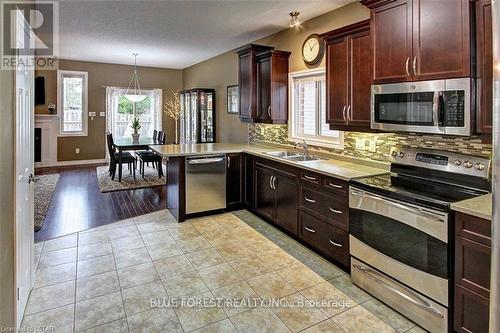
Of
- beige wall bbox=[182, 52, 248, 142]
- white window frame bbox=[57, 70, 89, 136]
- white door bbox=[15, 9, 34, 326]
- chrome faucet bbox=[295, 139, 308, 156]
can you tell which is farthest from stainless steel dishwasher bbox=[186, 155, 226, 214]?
white window frame bbox=[57, 70, 89, 136]

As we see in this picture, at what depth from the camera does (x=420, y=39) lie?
242cm

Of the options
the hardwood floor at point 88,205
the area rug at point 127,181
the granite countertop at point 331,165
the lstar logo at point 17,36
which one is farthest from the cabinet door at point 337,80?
the area rug at point 127,181

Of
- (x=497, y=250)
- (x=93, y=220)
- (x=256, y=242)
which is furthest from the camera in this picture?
(x=93, y=220)

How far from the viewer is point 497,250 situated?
1.13 meters

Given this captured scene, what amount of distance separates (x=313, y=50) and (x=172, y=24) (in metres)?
2.04

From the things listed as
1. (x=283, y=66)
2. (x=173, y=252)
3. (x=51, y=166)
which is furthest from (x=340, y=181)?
(x=51, y=166)

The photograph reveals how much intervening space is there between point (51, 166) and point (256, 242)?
6.79 metres

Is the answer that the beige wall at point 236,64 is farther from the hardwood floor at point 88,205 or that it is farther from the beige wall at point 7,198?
the beige wall at point 7,198

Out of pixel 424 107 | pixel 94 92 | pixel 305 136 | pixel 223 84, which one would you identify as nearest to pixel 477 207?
pixel 424 107

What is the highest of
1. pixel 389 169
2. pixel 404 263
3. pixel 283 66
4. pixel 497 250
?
pixel 283 66

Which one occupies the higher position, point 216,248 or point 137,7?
point 137,7

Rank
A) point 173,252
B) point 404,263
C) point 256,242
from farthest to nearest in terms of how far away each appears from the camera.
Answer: point 256,242
point 173,252
point 404,263

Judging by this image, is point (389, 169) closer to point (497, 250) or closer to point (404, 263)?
point (404, 263)

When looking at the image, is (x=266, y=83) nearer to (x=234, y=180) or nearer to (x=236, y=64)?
(x=234, y=180)
